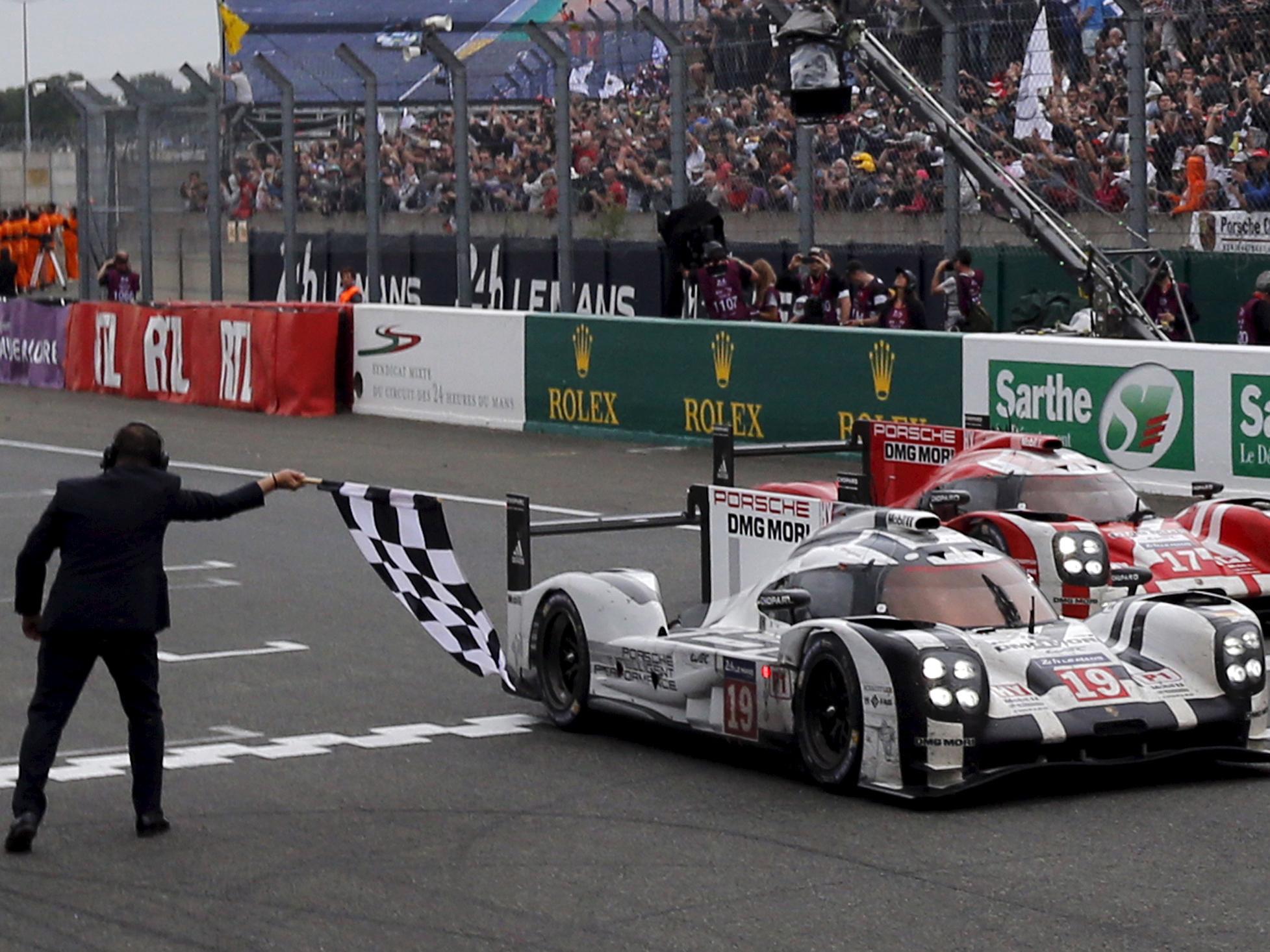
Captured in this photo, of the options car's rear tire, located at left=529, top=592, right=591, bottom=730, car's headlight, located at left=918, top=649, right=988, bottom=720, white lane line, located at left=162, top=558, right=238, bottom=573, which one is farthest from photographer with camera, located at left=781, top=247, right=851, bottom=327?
car's headlight, located at left=918, top=649, right=988, bottom=720

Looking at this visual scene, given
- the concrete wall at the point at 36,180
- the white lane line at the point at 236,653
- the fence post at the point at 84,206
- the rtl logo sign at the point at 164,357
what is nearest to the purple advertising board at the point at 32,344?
the rtl logo sign at the point at 164,357

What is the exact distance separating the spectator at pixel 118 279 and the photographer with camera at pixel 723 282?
12285 millimetres

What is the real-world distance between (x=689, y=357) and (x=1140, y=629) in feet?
45.4

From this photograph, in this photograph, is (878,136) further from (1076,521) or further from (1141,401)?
(1076,521)

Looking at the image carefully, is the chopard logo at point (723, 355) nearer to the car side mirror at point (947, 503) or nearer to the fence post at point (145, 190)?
the car side mirror at point (947, 503)

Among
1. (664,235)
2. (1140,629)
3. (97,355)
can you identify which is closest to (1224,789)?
(1140,629)

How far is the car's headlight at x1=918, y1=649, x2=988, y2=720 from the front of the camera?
25.9 feet

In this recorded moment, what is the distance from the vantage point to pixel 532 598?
10211 millimetres

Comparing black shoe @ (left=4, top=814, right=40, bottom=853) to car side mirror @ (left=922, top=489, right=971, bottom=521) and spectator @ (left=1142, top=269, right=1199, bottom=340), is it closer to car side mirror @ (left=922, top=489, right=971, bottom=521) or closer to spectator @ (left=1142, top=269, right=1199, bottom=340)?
car side mirror @ (left=922, top=489, right=971, bottom=521)

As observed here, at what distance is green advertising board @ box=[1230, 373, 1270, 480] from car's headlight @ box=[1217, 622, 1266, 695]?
881 centimetres

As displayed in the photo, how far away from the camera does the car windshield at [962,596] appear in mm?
8781

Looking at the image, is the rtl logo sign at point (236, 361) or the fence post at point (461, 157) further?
the fence post at point (461, 157)

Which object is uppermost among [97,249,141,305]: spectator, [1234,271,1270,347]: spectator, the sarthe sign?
[97,249,141,305]: spectator

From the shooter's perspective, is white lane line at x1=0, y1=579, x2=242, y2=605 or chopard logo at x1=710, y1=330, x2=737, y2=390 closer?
white lane line at x1=0, y1=579, x2=242, y2=605
